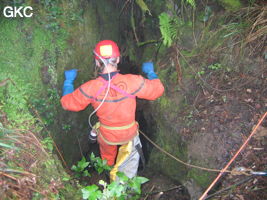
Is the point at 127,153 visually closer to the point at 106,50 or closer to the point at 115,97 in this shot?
the point at 115,97

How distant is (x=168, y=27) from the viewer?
3.80 metres

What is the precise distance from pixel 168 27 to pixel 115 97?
150 cm

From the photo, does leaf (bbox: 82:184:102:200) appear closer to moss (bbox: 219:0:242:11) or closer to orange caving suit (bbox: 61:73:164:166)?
orange caving suit (bbox: 61:73:164:166)

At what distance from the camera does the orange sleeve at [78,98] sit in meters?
3.13

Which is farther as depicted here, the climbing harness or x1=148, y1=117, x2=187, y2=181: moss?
x1=148, y1=117, x2=187, y2=181: moss

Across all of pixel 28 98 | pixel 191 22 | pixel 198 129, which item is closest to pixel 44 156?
pixel 28 98

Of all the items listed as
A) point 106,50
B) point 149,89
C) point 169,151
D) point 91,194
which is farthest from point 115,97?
point 169,151

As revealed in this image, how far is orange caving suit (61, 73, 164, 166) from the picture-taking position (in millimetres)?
3145

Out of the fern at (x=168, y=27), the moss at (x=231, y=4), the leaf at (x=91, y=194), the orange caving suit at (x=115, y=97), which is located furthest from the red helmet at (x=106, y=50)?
the moss at (x=231, y=4)

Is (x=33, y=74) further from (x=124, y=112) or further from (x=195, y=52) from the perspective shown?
(x=195, y=52)

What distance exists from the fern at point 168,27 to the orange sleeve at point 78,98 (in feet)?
4.80

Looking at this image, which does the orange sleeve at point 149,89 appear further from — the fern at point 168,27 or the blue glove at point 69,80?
the blue glove at point 69,80

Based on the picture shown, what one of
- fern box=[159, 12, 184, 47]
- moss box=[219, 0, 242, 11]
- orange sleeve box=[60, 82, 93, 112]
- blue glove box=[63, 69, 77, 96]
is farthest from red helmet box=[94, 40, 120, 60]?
moss box=[219, 0, 242, 11]

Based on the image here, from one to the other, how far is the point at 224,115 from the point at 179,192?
5.07 feet
